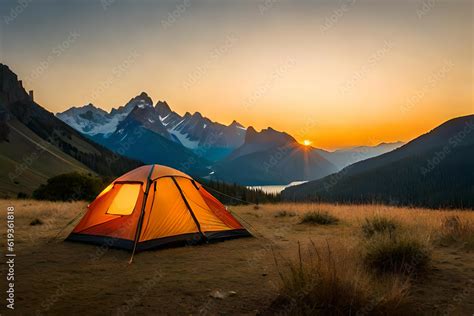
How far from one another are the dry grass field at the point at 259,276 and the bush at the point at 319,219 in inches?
100

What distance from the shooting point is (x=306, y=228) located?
13211 mm

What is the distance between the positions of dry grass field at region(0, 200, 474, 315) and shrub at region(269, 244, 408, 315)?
13 mm

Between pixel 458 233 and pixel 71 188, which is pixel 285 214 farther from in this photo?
pixel 71 188

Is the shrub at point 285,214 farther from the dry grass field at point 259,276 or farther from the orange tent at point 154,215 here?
the orange tent at point 154,215

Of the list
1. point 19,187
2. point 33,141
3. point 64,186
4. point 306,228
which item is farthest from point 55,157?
point 306,228

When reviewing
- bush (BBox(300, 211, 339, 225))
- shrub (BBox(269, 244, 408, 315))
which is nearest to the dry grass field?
shrub (BBox(269, 244, 408, 315))

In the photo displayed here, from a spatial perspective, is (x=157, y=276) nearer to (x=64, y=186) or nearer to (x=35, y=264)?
(x=35, y=264)

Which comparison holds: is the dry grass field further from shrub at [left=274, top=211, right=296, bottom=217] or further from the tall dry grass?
shrub at [left=274, top=211, right=296, bottom=217]

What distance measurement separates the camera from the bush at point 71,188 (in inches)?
1283

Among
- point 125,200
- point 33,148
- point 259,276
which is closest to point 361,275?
point 259,276

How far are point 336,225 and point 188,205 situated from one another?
231 inches

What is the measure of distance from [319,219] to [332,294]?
31.4ft

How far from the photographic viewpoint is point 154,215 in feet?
33.6

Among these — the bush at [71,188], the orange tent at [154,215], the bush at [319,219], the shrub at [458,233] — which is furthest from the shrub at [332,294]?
the bush at [71,188]
